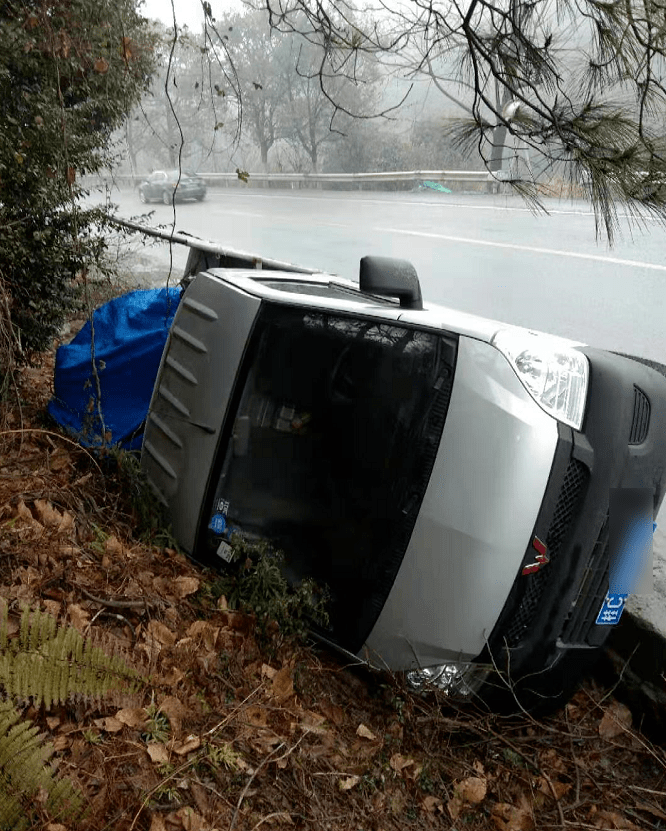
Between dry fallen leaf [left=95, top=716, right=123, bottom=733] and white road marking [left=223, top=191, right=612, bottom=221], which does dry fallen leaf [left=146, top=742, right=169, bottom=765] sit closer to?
dry fallen leaf [left=95, top=716, right=123, bottom=733]

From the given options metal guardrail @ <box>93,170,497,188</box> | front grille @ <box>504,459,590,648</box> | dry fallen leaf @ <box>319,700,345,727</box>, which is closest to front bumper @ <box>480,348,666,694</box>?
front grille @ <box>504,459,590,648</box>

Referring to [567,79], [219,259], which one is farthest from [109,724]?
[219,259]

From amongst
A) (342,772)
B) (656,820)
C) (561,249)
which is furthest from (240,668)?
(561,249)

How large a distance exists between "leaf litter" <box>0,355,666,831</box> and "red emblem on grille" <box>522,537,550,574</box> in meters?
A: 0.70

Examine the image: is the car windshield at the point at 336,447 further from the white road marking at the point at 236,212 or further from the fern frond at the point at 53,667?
the white road marking at the point at 236,212

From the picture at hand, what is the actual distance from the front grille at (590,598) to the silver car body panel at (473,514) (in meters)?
0.31

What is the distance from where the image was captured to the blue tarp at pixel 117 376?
15.7 ft

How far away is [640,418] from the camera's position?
279 centimetres

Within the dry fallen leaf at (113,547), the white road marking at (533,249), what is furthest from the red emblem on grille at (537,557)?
the white road marking at (533,249)

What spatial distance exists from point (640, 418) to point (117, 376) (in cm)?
339

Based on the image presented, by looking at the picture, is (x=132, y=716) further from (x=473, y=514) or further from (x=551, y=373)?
(x=551, y=373)

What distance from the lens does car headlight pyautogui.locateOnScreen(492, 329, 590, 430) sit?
271cm

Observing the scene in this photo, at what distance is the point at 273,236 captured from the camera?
603 inches

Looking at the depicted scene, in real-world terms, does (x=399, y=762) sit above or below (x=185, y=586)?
below
